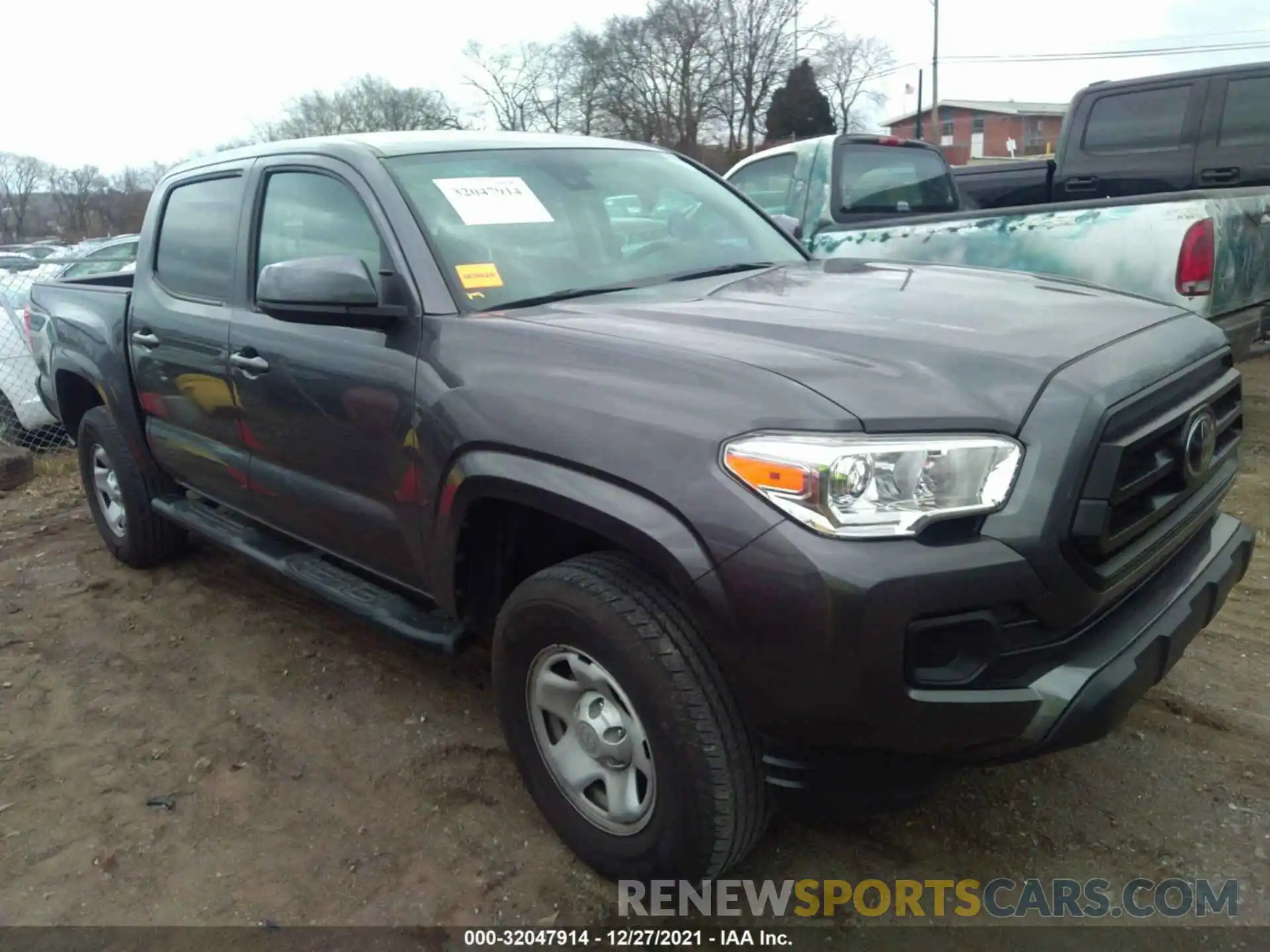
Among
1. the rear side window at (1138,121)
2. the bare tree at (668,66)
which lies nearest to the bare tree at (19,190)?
the bare tree at (668,66)

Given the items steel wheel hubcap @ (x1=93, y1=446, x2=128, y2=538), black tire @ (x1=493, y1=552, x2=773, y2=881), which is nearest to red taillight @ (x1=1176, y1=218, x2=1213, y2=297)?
black tire @ (x1=493, y1=552, x2=773, y2=881)

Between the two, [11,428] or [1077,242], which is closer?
[1077,242]

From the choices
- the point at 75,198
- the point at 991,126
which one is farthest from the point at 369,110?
the point at 991,126

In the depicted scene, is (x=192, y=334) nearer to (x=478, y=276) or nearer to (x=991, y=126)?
(x=478, y=276)

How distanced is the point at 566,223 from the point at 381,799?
1799 mm

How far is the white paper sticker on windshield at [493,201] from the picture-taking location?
9.59ft

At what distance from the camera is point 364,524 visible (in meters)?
3.00

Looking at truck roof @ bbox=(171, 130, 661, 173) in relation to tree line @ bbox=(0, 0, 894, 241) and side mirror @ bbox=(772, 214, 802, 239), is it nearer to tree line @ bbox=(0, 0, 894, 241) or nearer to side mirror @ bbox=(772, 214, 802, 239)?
side mirror @ bbox=(772, 214, 802, 239)

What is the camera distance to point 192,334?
3.69 meters

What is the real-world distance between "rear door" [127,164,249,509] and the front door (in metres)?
0.15

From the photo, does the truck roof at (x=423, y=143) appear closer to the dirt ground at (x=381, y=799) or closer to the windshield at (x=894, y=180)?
the dirt ground at (x=381, y=799)

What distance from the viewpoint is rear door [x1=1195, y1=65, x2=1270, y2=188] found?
7.38 metres

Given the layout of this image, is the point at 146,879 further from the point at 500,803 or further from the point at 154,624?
the point at 154,624

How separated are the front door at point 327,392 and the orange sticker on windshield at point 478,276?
18cm
